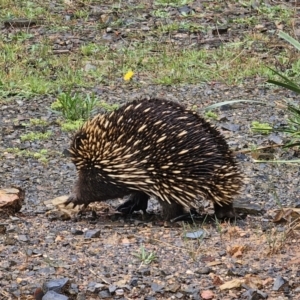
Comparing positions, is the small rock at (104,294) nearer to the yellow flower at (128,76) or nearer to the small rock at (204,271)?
the small rock at (204,271)

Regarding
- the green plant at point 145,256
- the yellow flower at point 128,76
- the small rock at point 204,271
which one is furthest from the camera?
the yellow flower at point 128,76

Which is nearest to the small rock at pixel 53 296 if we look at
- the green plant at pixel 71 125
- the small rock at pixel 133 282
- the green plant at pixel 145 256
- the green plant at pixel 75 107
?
the small rock at pixel 133 282

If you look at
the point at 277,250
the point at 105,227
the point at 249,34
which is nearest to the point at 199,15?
the point at 249,34

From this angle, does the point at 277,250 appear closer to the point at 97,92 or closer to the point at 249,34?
the point at 97,92

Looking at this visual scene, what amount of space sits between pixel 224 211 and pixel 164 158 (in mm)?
552

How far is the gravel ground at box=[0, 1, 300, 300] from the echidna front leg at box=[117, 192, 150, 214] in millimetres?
101

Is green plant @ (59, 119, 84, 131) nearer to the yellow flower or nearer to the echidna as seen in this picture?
the yellow flower

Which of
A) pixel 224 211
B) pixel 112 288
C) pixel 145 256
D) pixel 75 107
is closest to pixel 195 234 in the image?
pixel 145 256

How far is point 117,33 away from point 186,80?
2.11 metres

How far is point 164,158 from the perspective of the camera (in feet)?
18.1

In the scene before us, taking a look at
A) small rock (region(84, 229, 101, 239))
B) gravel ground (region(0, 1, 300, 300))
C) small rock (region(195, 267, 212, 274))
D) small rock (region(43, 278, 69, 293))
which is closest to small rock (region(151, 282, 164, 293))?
gravel ground (region(0, 1, 300, 300))

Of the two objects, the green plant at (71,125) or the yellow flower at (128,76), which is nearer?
the green plant at (71,125)

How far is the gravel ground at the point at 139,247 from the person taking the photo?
13.4 ft

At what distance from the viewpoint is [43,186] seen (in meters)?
6.42
